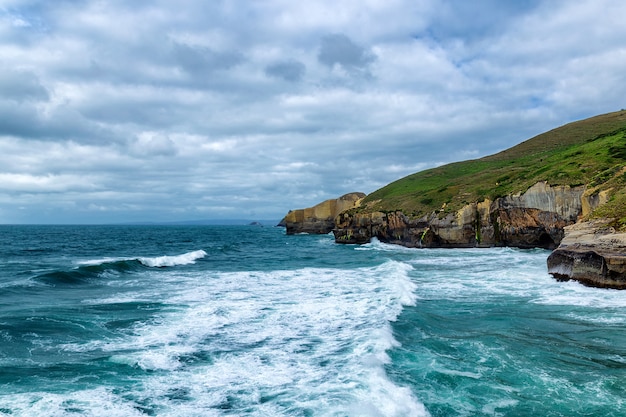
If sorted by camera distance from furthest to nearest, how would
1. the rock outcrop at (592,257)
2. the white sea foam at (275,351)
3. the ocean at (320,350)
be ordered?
the rock outcrop at (592,257) < the white sea foam at (275,351) < the ocean at (320,350)

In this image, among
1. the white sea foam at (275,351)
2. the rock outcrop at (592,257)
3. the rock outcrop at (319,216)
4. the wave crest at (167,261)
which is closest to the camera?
the white sea foam at (275,351)

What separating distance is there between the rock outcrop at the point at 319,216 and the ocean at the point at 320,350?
91966 millimetres

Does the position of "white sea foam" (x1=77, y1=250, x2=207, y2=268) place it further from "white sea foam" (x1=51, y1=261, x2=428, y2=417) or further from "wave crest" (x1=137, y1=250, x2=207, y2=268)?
"white sea foam" (x1=51, y1=261, x2=428, y2=417)

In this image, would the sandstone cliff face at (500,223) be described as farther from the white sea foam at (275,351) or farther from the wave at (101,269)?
the wave at (101,269)

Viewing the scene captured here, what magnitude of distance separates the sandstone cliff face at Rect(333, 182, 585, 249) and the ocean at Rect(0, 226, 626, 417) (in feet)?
65.0

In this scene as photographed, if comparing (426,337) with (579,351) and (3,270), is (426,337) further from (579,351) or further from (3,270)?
(3,270)

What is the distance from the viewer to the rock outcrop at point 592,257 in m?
23.4

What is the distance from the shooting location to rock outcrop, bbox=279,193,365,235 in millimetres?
121500

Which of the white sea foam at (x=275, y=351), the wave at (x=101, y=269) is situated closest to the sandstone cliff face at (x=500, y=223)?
the white sea foam at (x=275, y=351)

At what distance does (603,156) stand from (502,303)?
38398 mm

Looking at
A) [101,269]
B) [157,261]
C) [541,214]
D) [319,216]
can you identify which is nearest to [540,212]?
A: [541,214]

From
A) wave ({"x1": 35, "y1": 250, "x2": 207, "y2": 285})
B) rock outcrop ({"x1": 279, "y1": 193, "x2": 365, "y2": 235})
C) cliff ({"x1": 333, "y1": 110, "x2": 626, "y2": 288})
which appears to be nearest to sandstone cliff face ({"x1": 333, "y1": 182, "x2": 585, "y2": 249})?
cliff ({"x1": 333, "y1": 110, "x2": 626, "y2": 288})

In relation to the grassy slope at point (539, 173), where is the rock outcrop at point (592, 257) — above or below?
below

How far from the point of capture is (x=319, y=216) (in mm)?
123312
